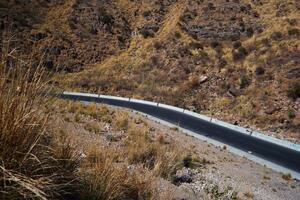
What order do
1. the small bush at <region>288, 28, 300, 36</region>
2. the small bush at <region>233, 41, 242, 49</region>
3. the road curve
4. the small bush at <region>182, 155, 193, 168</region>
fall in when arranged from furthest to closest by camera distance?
the small bush at <region>233, 41, 242, 49</region> → the small bush at <region>288, 28, 300, 36</region> → the road curve → the small bush at <region>182, 155, 193, 168</region>

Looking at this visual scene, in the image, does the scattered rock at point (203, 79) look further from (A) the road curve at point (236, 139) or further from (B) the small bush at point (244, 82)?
(A) the road curve at point (236, 139)

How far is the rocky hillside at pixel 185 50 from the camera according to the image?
37.0 metres

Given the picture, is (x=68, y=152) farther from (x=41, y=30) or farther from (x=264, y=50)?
(x=41, y=30)

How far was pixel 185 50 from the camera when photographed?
5275 centimetres

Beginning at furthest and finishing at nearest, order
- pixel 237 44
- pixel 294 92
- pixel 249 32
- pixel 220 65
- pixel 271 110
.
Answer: pixel 249 32
pixel 237 44
pixel 220 65
pixel 294 92
pixel 271 110

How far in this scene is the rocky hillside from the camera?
3705 centimetres

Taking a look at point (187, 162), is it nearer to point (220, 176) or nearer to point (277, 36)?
point (220, 176)

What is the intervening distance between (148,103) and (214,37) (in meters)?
16.2

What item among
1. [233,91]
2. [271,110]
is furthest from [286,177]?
[233,91]

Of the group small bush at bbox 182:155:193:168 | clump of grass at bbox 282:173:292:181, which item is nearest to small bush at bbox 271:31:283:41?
clump of grass at bbox 282:173:292:181

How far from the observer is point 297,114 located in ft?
106

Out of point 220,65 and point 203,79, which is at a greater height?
point 220,65

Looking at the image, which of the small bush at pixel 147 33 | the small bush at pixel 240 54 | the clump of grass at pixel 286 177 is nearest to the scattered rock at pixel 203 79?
the small bush at pixel 240 54

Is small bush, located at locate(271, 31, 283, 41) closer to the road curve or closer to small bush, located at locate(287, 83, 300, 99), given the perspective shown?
small bush, located at locate(287, 83, 300, 99)
